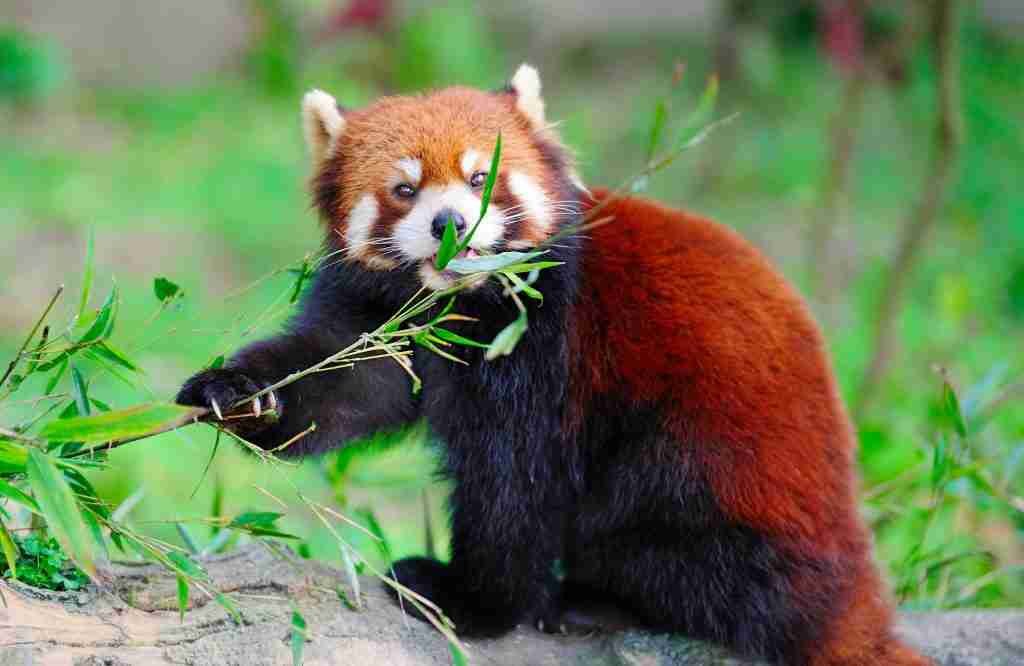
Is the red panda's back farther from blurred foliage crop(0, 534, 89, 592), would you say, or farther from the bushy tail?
blurred foliage crop(0, 534, 89, 592)

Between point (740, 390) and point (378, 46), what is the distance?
23.4 ft

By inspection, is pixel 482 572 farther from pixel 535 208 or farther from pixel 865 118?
pixel 865 118

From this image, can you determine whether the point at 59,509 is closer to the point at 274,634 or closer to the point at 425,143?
the point at 274,634

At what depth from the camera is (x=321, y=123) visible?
2.90 m

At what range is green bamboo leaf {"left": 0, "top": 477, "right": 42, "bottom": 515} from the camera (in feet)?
6.59

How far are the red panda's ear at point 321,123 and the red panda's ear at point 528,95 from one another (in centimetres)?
43

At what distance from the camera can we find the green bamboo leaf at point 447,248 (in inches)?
90.0

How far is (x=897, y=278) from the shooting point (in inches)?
186

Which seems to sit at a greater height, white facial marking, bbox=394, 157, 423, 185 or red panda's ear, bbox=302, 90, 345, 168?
red panda's ear, bbox=302, 90, 345, 168

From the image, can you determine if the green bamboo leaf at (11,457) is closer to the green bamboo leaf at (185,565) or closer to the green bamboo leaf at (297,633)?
the green bamboo leaf at (185,565)

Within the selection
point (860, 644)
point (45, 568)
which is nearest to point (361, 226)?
point (45, 568)

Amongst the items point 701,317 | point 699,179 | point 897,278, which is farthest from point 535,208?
point 699,179

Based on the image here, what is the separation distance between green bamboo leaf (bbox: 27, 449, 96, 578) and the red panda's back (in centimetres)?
116

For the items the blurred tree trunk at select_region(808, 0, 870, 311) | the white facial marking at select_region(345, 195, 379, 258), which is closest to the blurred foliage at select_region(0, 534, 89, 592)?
the white facial marking at select_region(345, 195, 379, 258)
